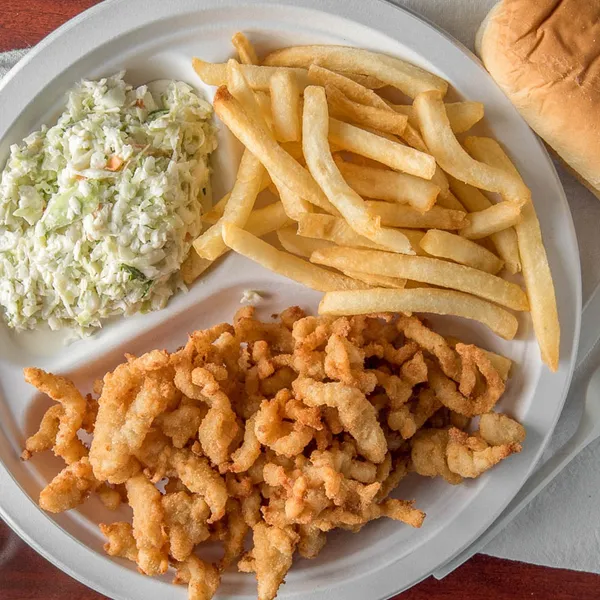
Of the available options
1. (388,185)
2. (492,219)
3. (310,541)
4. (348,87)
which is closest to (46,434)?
(310,541)

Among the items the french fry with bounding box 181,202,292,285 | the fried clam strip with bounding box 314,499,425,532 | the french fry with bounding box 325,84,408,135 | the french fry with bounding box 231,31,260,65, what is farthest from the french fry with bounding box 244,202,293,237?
the fried clam strip with bounding box 314,499,425,532

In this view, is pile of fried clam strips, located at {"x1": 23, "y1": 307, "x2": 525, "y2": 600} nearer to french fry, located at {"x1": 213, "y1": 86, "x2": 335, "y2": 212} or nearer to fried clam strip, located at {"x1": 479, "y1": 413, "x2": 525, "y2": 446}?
fried clam strip, located at {"x1": 479, "y1": 413, "x2": 525, "y2": 446}

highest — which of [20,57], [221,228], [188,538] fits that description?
[20,57]

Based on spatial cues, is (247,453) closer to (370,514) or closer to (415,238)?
(370,514)

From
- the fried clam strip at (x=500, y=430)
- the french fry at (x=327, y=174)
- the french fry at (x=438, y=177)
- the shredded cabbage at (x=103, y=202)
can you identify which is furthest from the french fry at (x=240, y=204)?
the fried clam strip at (x=500, y=430)

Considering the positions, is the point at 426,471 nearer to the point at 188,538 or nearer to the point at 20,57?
the point at 188,538

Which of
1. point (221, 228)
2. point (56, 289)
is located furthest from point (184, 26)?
point (56, 289)

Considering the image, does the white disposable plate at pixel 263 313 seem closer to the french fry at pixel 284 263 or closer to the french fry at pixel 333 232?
the french fry at pixel 284 263
